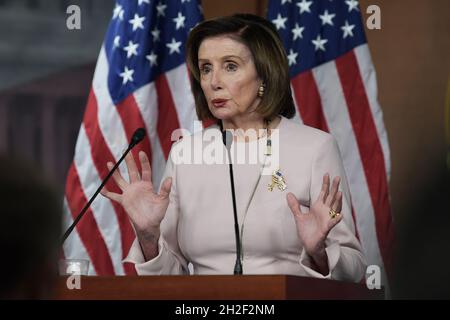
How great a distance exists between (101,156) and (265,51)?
146 cm

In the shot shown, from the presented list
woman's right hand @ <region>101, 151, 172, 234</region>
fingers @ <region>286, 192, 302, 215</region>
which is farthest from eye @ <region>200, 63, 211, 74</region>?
fingers @ <region>286, 192, 302, 215</region>

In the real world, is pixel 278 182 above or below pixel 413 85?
below

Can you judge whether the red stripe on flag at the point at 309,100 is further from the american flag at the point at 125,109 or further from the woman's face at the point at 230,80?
the woman's face at the point at 230,80

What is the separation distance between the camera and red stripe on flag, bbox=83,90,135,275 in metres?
4.16

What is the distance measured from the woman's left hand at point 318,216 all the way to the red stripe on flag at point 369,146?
1698mm

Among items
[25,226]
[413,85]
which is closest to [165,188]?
[25,226]

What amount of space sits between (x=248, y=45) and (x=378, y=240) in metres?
1.51

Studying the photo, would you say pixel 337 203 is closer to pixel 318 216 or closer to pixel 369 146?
pixel 318 216

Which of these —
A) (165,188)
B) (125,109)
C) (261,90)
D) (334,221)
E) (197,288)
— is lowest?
(197,288)

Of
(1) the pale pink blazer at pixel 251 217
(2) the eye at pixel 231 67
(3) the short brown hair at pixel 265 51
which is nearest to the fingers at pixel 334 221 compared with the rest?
(1) the pale pink blazer at pixel 251 217

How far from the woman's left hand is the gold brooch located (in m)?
0.36

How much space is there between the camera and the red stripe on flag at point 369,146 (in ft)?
13.4

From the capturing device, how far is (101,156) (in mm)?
4156

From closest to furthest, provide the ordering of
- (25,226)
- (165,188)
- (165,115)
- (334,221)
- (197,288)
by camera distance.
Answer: (25,226)
(197,288)
(334,221)
(165,188)
(165,115)
